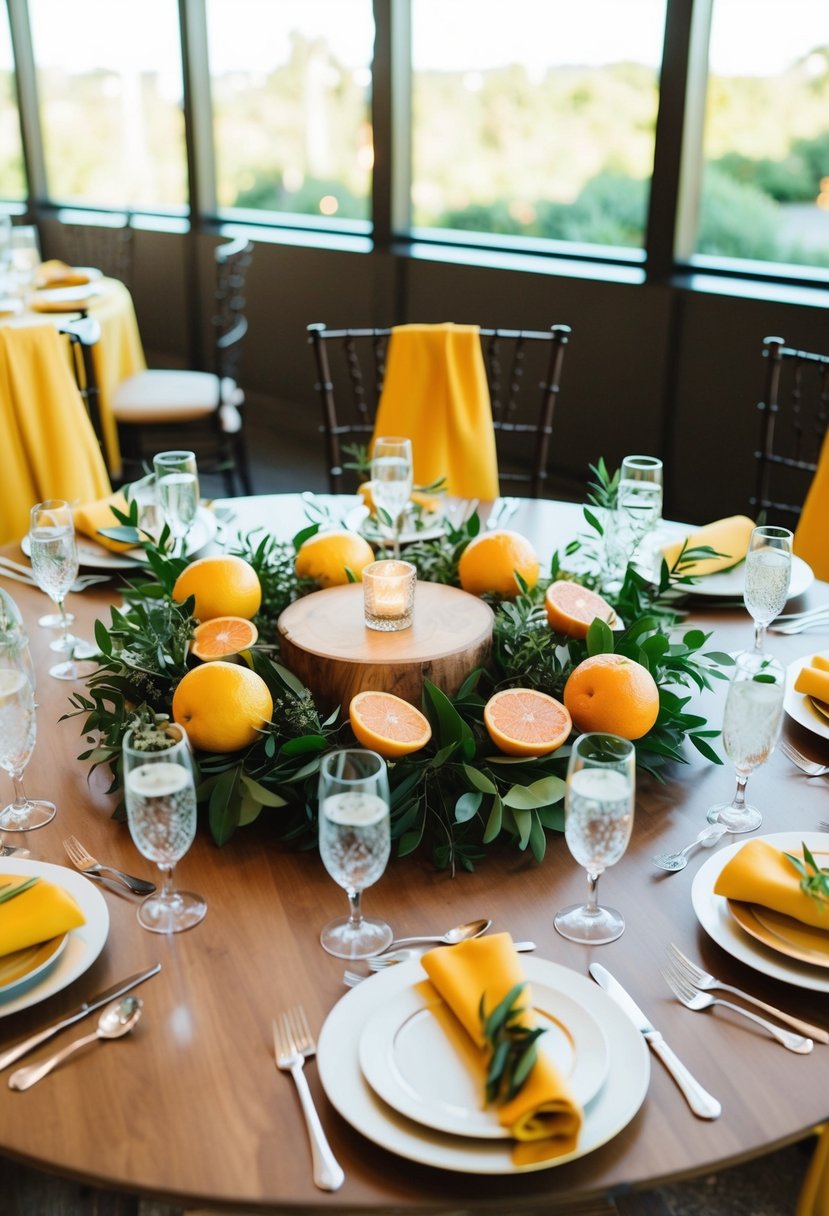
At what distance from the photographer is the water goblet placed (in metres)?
1.11

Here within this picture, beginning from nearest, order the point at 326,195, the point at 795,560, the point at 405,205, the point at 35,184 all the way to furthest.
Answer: the point at 795,560 < the point at 405,205 < the point at 326,195 < the point at 35,184

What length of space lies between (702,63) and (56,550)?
3.13 m

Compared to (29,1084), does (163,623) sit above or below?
above

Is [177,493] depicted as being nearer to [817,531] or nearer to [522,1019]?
[522,1019]

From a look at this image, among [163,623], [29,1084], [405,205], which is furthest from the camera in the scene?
[405,205]

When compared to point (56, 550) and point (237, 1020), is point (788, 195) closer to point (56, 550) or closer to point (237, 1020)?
point (56, 550)

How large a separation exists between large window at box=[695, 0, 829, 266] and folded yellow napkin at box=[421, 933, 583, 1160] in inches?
135

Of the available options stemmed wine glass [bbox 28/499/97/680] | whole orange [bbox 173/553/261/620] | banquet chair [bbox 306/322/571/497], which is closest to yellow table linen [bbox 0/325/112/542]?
banquet chair [bbox 306/322/571/497]

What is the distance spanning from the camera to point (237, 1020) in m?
0.93

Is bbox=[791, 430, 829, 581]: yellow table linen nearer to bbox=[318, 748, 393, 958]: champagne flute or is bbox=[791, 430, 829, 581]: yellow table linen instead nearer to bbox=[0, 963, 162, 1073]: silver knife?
bbox=[318, 748, 393, 958]: champagne flute

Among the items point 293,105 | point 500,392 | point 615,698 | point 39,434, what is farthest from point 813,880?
point 293,105

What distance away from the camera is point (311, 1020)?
3.04 ft

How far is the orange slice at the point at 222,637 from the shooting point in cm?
131

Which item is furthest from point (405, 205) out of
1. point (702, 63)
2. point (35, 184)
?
point (35, 184)
